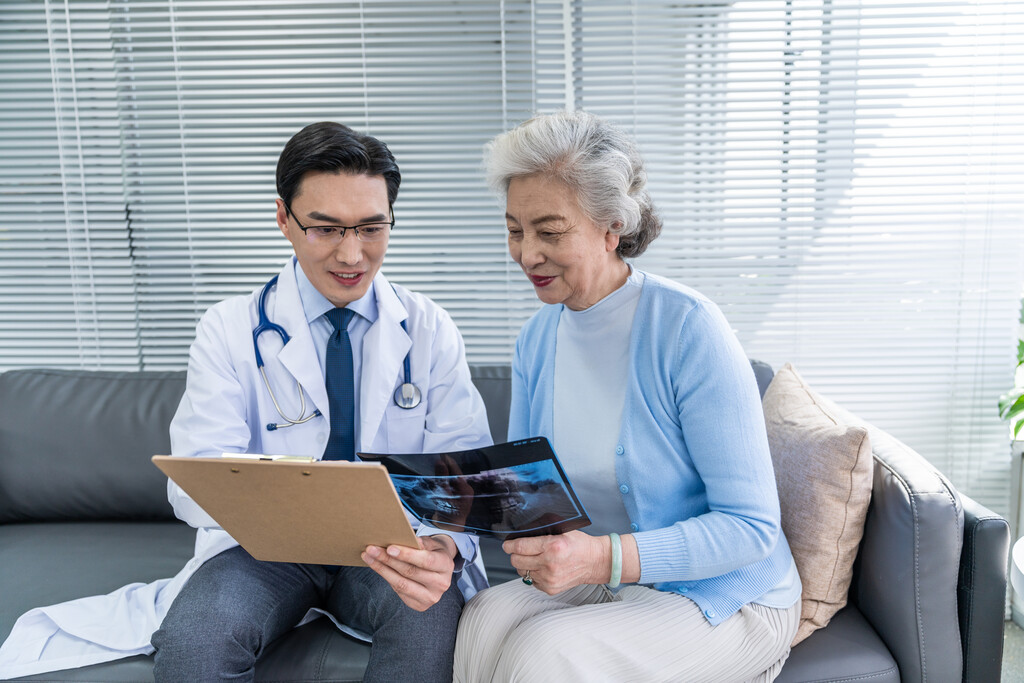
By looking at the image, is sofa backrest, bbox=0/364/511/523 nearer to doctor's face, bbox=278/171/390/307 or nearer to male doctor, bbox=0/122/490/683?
male doctor, bbox=0/122/490/683

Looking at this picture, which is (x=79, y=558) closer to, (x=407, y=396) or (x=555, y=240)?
(x=407, y=396)

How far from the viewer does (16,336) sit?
242cm

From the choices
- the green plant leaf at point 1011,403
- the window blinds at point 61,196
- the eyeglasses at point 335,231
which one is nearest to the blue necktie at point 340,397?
the eyeglasses at point 335,231

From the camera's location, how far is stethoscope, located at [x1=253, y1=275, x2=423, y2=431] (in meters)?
1.59

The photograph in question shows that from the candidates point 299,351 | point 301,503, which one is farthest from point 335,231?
point 301,503

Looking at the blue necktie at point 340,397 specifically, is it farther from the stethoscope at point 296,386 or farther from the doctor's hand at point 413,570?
the doctor's hand at point 413,570

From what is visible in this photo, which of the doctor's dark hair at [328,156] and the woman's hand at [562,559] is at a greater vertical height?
the doctor's dark hair at [328,156]

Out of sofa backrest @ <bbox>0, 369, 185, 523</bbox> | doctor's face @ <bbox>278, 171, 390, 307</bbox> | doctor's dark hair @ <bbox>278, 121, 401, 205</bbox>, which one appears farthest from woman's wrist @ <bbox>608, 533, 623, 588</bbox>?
sofa backrest @ <bbox>0, 369, 185, 523</bbox>

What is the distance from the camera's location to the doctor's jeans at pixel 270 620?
4.29 feet

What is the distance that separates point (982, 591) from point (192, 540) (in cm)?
190

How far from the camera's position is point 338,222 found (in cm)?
152

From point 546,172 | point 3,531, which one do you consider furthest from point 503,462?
point 3,531

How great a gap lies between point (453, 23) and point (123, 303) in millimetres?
1437

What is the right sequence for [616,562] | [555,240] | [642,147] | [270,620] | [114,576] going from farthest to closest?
1. [642,147]
2. [114,576]
3. [270,620]
4. [555,240]
5. [616,562]
